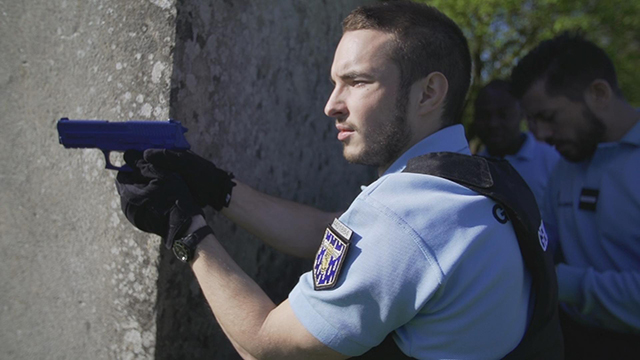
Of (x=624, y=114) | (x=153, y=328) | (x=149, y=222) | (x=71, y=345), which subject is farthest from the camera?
(x=624, y=114)

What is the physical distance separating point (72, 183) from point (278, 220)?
71 cm

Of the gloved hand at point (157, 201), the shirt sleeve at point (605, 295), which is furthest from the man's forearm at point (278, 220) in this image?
the shirt sleeve at point (605, 295)

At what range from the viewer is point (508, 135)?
3900 millimetres

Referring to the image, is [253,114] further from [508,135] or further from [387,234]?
[508,135]

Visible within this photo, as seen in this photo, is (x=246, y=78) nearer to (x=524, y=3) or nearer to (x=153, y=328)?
(x=153, y=328)

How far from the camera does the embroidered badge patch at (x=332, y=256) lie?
1165mm

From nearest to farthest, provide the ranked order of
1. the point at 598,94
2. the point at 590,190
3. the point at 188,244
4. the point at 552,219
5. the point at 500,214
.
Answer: the point at 500,214, the point at 188,244, the point at 590,190, the point at 598,94, the point at 552,219

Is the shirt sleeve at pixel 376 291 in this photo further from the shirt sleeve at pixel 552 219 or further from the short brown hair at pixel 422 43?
the shirt sleeve at pixel 552 219

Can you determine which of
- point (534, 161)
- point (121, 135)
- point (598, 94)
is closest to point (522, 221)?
point (121, 135)

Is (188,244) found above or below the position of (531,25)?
below

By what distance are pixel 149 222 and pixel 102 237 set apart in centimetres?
35

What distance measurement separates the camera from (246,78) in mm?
1764

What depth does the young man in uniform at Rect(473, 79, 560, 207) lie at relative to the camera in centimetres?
383

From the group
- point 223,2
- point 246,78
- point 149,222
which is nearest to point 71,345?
point 149,222
